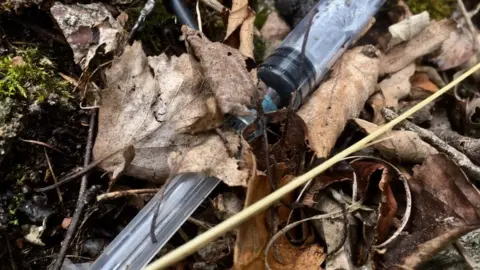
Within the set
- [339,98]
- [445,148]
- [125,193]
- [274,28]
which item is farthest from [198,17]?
[445,148]

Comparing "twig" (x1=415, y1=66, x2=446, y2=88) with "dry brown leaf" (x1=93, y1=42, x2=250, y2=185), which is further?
"twig" (x1=415, y1=66, x2=446, y2=88)

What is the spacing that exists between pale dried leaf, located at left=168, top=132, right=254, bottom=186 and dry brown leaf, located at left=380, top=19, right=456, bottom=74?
0.82m

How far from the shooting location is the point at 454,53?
6.61ft

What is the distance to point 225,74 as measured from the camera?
1431 mm

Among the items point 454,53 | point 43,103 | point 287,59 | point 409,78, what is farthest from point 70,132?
point 454,53

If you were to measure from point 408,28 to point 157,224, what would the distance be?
1246 millimetres

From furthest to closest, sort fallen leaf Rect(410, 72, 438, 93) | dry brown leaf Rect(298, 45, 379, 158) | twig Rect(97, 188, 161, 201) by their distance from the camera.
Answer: fallen leaf Rect(410, 72, 438, 93)
dry brown leaf Rect(298, 45, 379, 158)
twig Rect(97, 188, 161, 201)

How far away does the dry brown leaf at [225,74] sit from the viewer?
1366mm

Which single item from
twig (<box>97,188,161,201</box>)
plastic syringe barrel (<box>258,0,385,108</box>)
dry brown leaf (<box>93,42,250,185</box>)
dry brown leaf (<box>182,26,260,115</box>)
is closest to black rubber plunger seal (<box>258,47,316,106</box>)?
plastic syringe barrel (<box>258,0,385,108</box>)

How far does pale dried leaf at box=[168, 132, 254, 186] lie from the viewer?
1313 mm

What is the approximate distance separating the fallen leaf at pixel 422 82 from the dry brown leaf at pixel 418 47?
2.9 inches

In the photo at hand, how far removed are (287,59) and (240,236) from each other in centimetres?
64

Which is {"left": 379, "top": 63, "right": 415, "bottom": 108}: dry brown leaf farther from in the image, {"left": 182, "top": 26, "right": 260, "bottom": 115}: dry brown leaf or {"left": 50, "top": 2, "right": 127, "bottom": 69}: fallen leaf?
{"left": 50, "top": 2, "right": 127, "bottom": 69}: fallen leaf

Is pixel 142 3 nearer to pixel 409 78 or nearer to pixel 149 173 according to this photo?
pixel 149 173
